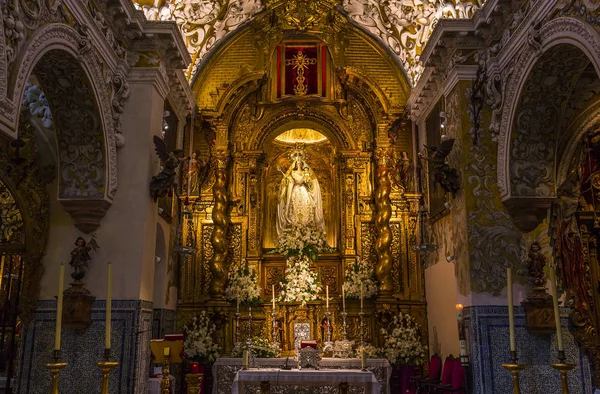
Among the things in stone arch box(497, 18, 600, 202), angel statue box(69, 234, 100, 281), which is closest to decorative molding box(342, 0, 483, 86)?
stone arch box(497, 18, 600, 202)

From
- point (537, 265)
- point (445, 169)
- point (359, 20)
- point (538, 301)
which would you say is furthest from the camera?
point (359, 20)

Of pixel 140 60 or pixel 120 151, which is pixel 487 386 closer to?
pixel 120 151

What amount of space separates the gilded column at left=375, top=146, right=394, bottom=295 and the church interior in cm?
5

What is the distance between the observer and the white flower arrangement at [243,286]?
36.9 feet

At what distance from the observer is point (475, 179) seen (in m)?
8.39

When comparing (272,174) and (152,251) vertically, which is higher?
(272,174)

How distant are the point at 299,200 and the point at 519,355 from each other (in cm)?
590

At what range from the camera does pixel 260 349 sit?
1025cm

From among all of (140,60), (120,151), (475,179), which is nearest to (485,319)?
(475,179)

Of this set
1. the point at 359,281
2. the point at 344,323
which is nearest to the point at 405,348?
the point at 344,323

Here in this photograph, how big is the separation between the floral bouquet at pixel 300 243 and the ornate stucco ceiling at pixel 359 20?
4090mm

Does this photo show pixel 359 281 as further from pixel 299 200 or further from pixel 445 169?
pixel 445 169

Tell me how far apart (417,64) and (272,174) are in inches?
159

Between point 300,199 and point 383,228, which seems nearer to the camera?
point 383,228
